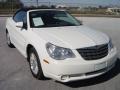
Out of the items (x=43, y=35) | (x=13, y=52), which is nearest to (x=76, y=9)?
(x=13, y=52)

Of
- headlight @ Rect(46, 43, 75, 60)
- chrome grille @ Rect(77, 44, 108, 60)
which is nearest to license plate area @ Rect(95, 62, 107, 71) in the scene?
chrome grille @ Rect(77, 44, 108, 60)

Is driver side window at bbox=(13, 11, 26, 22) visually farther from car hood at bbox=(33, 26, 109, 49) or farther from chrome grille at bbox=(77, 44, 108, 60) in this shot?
chrome grille at bbox=(77, 44, 108, 60)

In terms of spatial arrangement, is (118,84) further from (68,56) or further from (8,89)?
(8,89)

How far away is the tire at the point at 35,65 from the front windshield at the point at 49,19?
0.82 metres

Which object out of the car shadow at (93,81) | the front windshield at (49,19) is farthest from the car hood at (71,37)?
the car shadow at (93,81)

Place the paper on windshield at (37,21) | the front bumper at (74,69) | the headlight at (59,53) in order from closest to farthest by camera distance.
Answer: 1. the front bumper at (74,69)
2. the headlight at (59,53)
3. the paper on windshield at (37,21)

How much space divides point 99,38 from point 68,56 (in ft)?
3.15

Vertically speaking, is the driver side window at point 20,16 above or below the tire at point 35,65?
above

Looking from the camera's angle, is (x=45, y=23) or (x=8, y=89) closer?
(x=8, y=89)

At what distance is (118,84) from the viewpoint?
536 centimetres

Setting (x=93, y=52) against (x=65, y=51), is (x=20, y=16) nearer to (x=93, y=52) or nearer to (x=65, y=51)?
(x=65, y=51)

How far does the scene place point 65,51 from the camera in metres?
5.01

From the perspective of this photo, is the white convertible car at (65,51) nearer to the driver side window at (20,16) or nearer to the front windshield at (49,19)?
the front windshield at (49,19)

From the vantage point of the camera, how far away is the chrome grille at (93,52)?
5.02m
